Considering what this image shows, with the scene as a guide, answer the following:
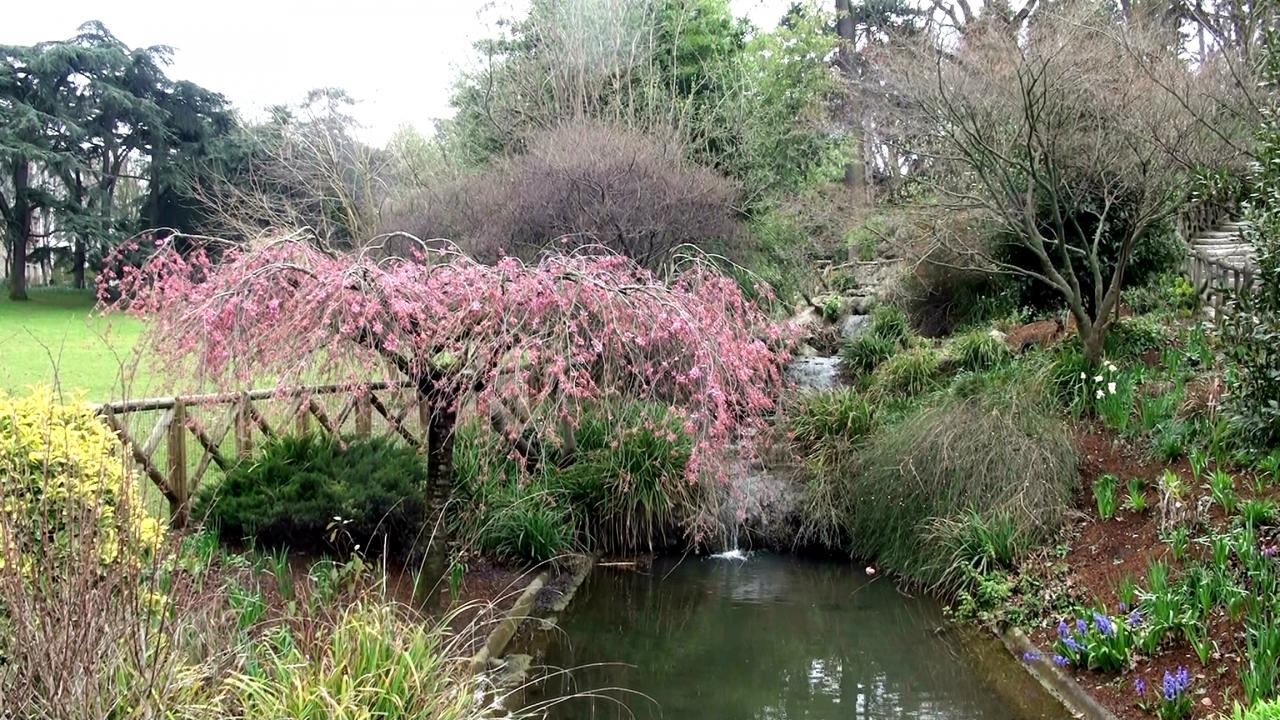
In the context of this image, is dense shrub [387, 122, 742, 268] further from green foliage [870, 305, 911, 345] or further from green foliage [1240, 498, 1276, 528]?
green foliage [1240, 498, 1276, 528]

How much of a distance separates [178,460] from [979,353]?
900cm

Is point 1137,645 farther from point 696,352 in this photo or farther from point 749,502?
point 749,502

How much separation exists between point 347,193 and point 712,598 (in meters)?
13.1

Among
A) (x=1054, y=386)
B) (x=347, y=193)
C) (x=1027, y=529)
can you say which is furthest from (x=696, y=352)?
(x=347, y=193)

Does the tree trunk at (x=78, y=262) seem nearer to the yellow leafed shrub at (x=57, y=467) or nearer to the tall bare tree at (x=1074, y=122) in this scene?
the tall bare tree at (x=1074, y=122)

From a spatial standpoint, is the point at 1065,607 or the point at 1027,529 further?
the point at 1027,529

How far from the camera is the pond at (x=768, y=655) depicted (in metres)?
5.83

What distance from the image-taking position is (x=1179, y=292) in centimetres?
1205

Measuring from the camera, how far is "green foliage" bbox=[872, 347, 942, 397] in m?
11.2

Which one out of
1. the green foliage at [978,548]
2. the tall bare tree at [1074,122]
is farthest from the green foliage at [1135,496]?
the tall bare tree at [1074,122]

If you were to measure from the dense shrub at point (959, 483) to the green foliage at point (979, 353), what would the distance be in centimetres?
225

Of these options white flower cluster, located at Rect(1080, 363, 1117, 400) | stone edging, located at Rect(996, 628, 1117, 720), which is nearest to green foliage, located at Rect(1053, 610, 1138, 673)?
stone edging, located at Rect(996, 628, 1117, 720)

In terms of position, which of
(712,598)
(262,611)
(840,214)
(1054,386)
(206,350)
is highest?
(840,214)

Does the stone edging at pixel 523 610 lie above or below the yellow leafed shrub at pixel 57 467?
below
